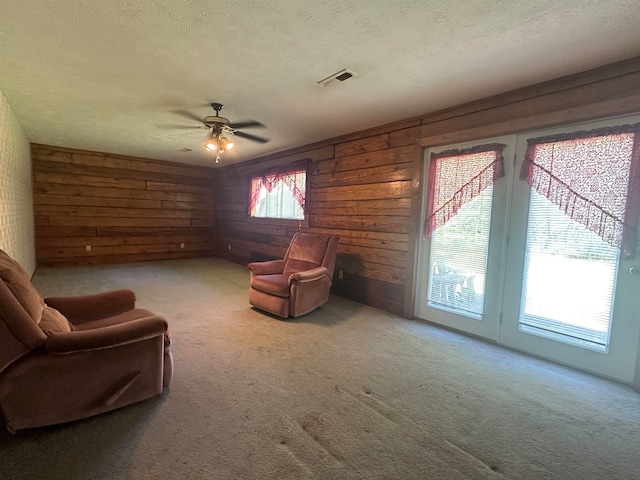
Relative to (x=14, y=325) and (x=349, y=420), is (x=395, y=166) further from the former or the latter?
(x=14, y=325)

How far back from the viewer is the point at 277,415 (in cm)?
176

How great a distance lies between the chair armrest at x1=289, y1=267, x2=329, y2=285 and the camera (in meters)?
3.24

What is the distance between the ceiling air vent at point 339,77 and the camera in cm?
239

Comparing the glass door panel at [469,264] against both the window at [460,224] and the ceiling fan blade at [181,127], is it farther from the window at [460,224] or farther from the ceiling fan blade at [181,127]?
the ceiling fan blade at [181,127]

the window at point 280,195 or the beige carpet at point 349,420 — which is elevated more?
the window at point 280,195

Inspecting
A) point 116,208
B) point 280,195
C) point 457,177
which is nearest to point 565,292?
point 457,177

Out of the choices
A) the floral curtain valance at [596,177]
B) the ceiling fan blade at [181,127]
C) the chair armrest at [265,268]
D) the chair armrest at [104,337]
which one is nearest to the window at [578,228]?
the floral curtain valance at [596,177]

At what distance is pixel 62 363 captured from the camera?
1546mm

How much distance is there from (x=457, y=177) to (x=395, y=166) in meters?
0.78

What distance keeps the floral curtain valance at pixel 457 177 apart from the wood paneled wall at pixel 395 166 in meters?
0.13

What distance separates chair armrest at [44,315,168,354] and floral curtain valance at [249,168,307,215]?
344 cm

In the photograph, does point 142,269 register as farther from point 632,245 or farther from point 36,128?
point 632,245

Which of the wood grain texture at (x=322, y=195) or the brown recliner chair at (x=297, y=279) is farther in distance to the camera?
the brown recliner chair at (x=297, y=279)

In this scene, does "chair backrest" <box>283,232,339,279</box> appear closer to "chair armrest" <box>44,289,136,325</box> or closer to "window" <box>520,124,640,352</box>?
"chair armrest" <box>44,289,136,325</box>
